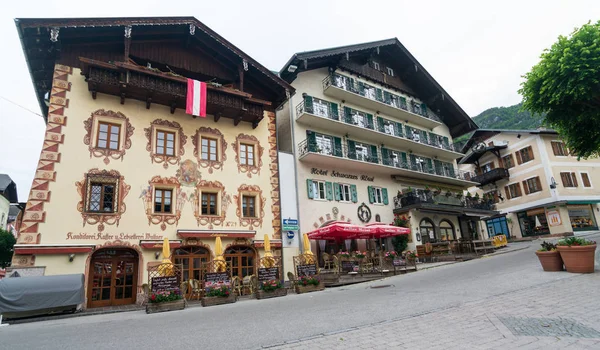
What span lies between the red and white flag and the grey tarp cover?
851 cm

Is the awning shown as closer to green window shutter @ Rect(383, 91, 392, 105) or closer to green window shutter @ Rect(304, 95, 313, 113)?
green window shutter @ Rect(304, 95, 313, 113)

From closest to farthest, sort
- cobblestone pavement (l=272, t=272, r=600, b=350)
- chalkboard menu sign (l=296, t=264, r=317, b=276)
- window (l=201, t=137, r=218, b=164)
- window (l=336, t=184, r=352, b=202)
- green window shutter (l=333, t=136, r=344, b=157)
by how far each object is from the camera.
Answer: cobblestone pavement (l=272, t=272, r=600, b=350) < chalkboard menu sign (l=296, t=264, r=317, b=276) < window (l=201, t=137, r=218, b=164) < green window shutter (l=333, t=136, r=344, b=157) < window (l=336, t=184, r=352, b=202)

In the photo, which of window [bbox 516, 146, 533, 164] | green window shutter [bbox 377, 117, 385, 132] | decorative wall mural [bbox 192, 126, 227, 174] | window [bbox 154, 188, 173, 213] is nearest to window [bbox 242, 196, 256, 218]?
decorative wall mural [bbox 192, 126, 227, 174]

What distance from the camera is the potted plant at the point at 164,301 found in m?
11.1

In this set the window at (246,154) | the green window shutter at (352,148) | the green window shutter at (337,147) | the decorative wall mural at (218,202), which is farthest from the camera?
the green window shutter at (352,148)

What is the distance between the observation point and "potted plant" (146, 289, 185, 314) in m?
11.1

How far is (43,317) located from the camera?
1109cm

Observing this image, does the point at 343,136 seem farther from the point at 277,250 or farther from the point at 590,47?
the point at 590,47

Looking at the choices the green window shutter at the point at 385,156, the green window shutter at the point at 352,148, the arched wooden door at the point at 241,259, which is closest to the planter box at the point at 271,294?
the arched wooden door at the point at 241,259

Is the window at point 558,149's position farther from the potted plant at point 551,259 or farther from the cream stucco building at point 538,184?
the potted plant at point 551,259

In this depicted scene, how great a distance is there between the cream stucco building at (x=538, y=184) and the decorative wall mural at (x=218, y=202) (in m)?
29.3

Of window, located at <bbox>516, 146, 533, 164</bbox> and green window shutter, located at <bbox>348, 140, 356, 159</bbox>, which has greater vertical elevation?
window, located at <bbox>516, 146, 533, 164</bbox>

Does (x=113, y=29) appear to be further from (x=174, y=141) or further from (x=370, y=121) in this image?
(x=370, y=121)

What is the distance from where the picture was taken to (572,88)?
12.4m
